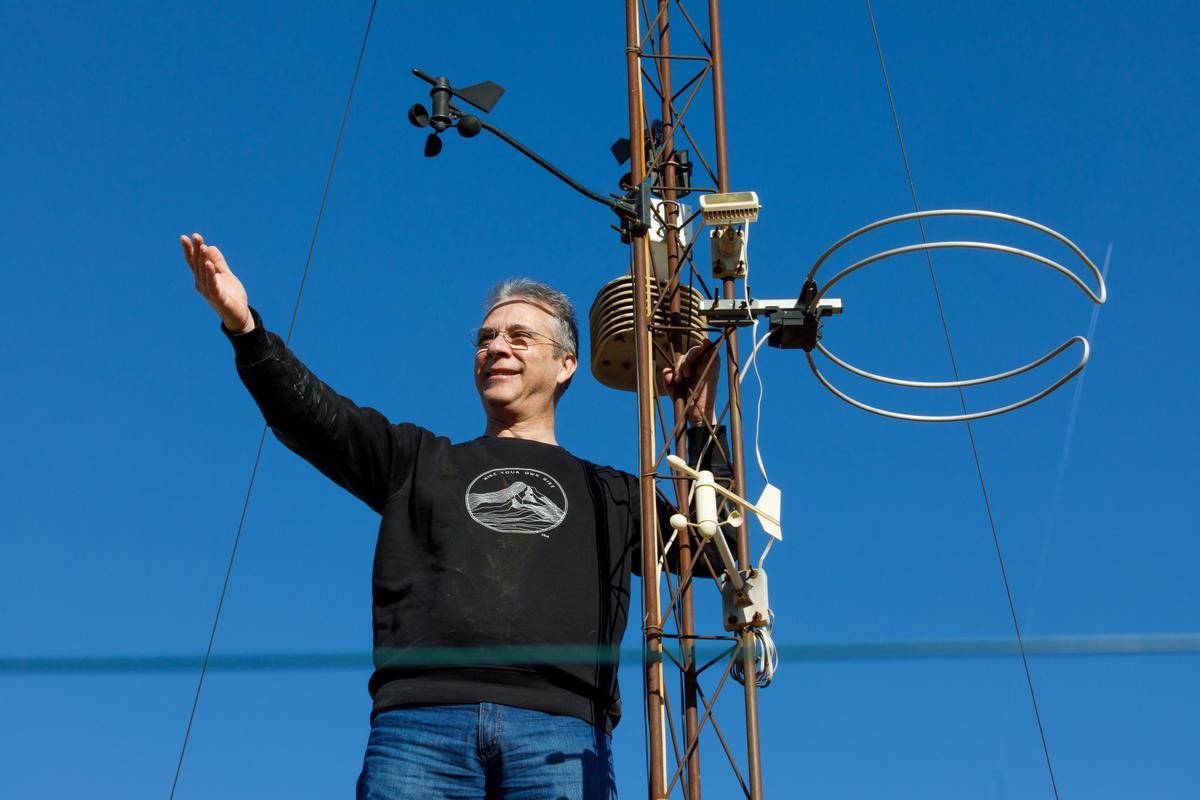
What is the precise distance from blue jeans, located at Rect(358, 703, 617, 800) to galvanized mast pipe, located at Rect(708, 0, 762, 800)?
1406 millimetres

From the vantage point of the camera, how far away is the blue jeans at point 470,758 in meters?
3.54

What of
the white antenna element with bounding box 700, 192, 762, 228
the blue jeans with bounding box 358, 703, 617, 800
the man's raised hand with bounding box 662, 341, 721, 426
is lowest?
the blue jeans with bounding box 358, 703, 617, 800

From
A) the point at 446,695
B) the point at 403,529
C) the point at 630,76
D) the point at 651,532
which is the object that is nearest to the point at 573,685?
the point at 446,695

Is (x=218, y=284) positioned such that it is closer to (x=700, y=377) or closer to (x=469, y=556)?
(x=469, y=556)

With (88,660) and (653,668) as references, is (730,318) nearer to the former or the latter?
(653,668)

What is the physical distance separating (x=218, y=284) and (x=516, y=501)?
0.99 metres

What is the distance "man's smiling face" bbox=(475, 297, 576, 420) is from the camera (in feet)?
14.6

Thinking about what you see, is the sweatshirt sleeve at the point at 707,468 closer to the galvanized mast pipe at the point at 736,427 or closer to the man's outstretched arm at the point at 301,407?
Answer: the galvanized mast pipe at the point at 736,427

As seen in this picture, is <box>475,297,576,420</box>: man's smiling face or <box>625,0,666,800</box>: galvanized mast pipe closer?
<box>475,297,576,420</box>: man's smiling face

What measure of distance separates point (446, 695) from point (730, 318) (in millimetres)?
2208

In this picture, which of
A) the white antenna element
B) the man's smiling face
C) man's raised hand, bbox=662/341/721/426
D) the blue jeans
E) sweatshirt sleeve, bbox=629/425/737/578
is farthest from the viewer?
man's raised hand, bbox=662/341/721/426

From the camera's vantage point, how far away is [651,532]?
15.3ft

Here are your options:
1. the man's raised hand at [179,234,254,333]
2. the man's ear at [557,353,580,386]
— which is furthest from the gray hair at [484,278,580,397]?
the man's raised hand at [179,234,254,333]

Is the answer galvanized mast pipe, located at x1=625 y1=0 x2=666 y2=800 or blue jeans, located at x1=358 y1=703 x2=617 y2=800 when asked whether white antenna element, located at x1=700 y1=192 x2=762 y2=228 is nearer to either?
galvanized mast pipe, located at x1=625 y1=0 x2=666 y2=800
